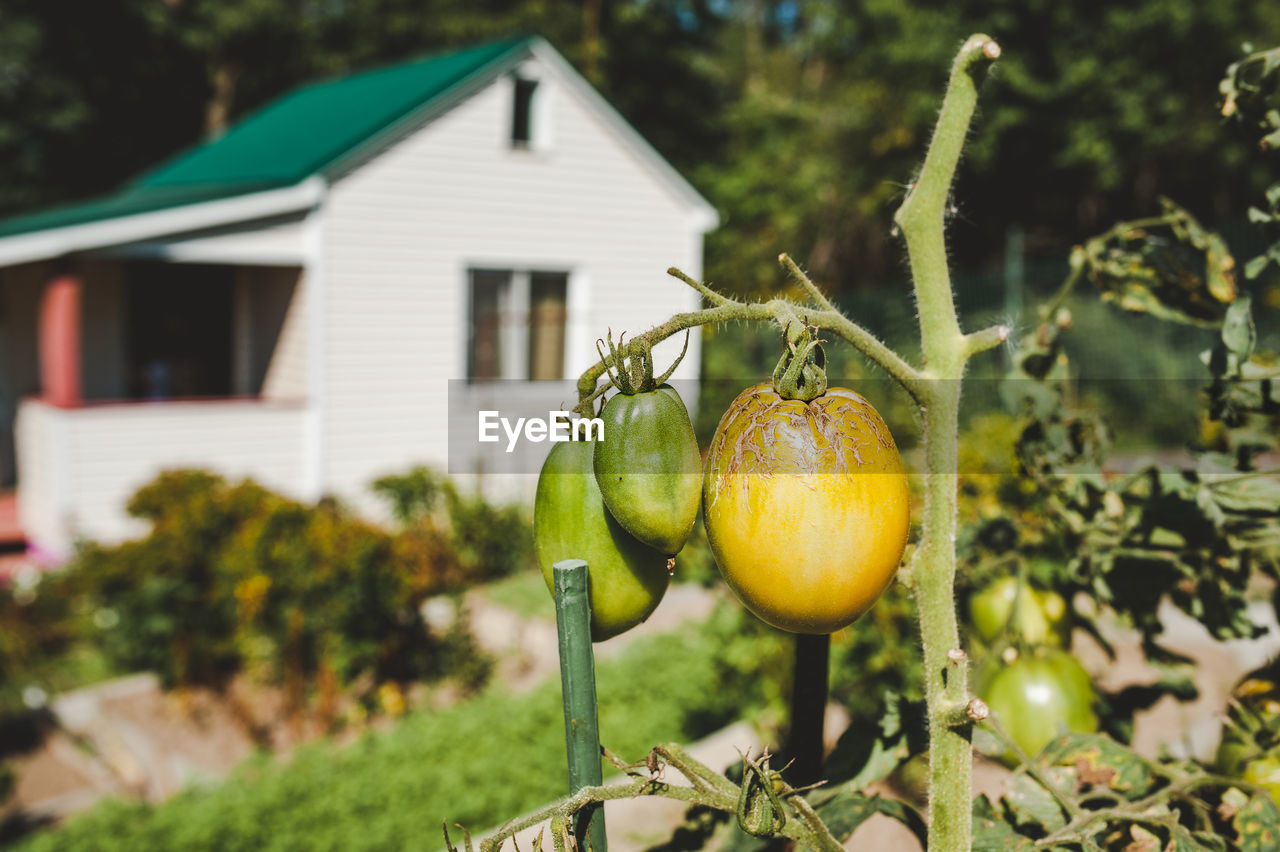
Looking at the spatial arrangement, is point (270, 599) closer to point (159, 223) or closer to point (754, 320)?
point (159, 223)

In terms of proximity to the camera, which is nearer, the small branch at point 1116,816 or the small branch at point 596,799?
the small branch at point 596,799

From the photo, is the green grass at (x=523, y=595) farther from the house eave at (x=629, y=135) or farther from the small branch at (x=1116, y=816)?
the small branch at (x=1116, y=816)

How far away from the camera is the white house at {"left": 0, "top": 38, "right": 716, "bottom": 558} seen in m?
8.67

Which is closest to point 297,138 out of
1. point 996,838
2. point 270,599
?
point 270,599

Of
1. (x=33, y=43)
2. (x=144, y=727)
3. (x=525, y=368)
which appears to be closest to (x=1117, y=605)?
(x=144, y=727)

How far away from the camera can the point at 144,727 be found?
18.4 ft

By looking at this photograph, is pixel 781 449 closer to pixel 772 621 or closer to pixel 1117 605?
pixel 772 621

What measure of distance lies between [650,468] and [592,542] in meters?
0.13

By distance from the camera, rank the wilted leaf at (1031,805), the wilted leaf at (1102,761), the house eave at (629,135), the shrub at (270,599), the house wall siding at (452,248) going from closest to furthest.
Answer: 1. the wilted leaf at (1031,805)
2. the wilted leaf at (1102,761)
3. the shrub at (270,599)
4. the house wall siding at (452,248)
5. the house eave at (629,135)

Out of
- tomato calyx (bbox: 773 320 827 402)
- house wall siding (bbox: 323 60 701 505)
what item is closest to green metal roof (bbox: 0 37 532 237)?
house wall siding (bbox: 323 60 701 505)

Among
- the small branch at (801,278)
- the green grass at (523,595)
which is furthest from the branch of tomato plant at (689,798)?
the green grass at (523,595)

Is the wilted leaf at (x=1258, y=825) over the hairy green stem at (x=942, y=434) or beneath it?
beneath

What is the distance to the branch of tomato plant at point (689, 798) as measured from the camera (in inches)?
36.1

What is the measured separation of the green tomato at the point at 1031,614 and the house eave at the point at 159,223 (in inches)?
322
